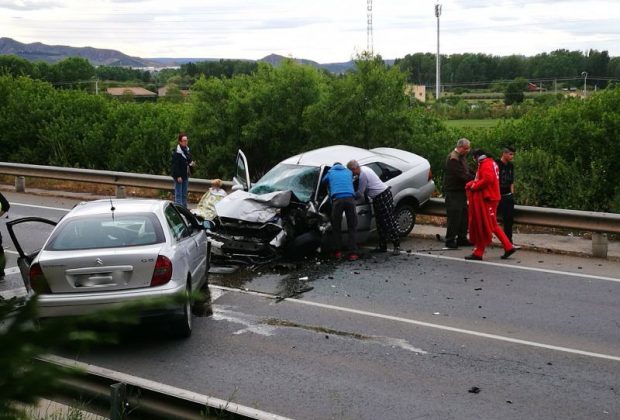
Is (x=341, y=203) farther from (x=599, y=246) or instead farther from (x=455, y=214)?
(x=599, y=246)

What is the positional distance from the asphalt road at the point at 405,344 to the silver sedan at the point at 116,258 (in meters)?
0.68

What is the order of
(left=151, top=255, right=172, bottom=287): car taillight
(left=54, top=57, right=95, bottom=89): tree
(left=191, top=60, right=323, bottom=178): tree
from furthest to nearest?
(left=54, top=57, right=95, bottom=89): tree, (left=191, top=60, right=323, bottom=178): tree, (left=151, top=255, right=172, bottom=287): car taillight

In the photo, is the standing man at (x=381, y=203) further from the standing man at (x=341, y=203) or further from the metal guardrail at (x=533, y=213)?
the metal guardrail at (x=533, y=213)

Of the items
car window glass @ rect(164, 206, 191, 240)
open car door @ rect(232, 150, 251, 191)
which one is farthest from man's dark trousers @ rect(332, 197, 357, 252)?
car window glass @ rect(164, 206, 191, 240)

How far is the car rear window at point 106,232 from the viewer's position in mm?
8672

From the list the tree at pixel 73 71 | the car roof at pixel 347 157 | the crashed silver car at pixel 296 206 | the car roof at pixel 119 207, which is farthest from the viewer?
the tree at pixel 73 71

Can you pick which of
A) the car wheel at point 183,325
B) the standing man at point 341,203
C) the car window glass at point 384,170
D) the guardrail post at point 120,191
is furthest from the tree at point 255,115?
the car wheel at point 183,325

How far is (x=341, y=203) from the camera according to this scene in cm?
1304

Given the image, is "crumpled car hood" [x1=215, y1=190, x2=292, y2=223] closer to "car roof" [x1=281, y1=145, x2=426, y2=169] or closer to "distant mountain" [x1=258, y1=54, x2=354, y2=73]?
"car roof" [x1=281, y1=145, x2=426, y2=169]

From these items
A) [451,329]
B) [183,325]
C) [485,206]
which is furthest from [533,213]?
[183,325]

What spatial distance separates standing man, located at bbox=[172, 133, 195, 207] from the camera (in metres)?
17.3

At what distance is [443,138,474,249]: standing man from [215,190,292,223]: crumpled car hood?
2960 mm

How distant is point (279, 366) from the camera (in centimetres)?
804

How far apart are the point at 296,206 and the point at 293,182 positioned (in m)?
0.74
